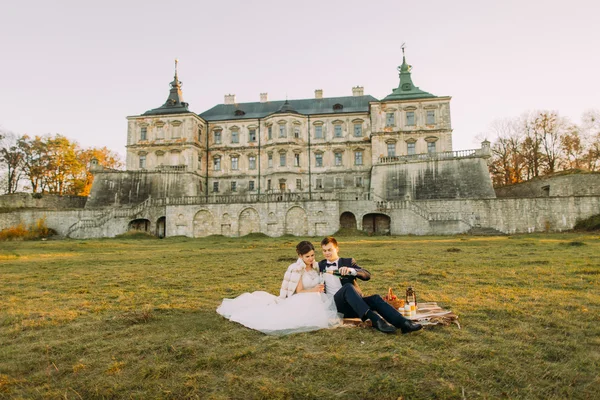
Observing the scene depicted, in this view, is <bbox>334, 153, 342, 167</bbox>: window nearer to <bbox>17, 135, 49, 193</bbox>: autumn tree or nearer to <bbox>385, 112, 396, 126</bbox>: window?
<bbox>385, 112, 396, 126</bbox>: window

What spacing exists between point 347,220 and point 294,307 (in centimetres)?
3451

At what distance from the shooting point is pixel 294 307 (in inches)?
264

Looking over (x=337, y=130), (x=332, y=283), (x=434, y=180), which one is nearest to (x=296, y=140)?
(x=337, y=130)

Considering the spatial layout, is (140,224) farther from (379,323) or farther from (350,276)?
(379,323)

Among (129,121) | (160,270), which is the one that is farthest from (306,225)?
(129,121)

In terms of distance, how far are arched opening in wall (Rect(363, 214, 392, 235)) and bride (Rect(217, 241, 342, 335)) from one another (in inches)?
1324

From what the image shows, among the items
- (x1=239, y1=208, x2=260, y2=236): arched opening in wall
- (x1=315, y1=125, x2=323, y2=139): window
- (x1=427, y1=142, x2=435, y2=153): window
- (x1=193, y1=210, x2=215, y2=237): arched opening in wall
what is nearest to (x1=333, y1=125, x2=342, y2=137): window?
(x1=315, y1=125, x2=323, y2=139): window

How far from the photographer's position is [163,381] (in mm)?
4520

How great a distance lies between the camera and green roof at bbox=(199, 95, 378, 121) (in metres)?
52.7

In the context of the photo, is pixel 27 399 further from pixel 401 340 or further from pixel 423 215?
pixel 423 215

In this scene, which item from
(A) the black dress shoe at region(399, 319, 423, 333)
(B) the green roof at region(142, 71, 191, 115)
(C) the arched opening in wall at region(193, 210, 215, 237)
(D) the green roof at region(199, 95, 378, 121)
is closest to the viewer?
(A) the black dress shoe at region(399, 319, 423, 333)

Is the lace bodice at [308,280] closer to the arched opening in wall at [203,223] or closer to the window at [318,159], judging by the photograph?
the arched opening in wall at [203,223]

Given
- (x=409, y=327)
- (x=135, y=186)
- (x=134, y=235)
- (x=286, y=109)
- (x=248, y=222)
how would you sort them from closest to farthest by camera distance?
1. (x=409, y=327)
2. (x=134, y=235)
3. (x=248, y=222)
4. (x=135, y=186)
5. (x=286, y=109)

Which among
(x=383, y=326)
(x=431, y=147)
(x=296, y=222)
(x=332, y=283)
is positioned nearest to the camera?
(x=383, y=326)
